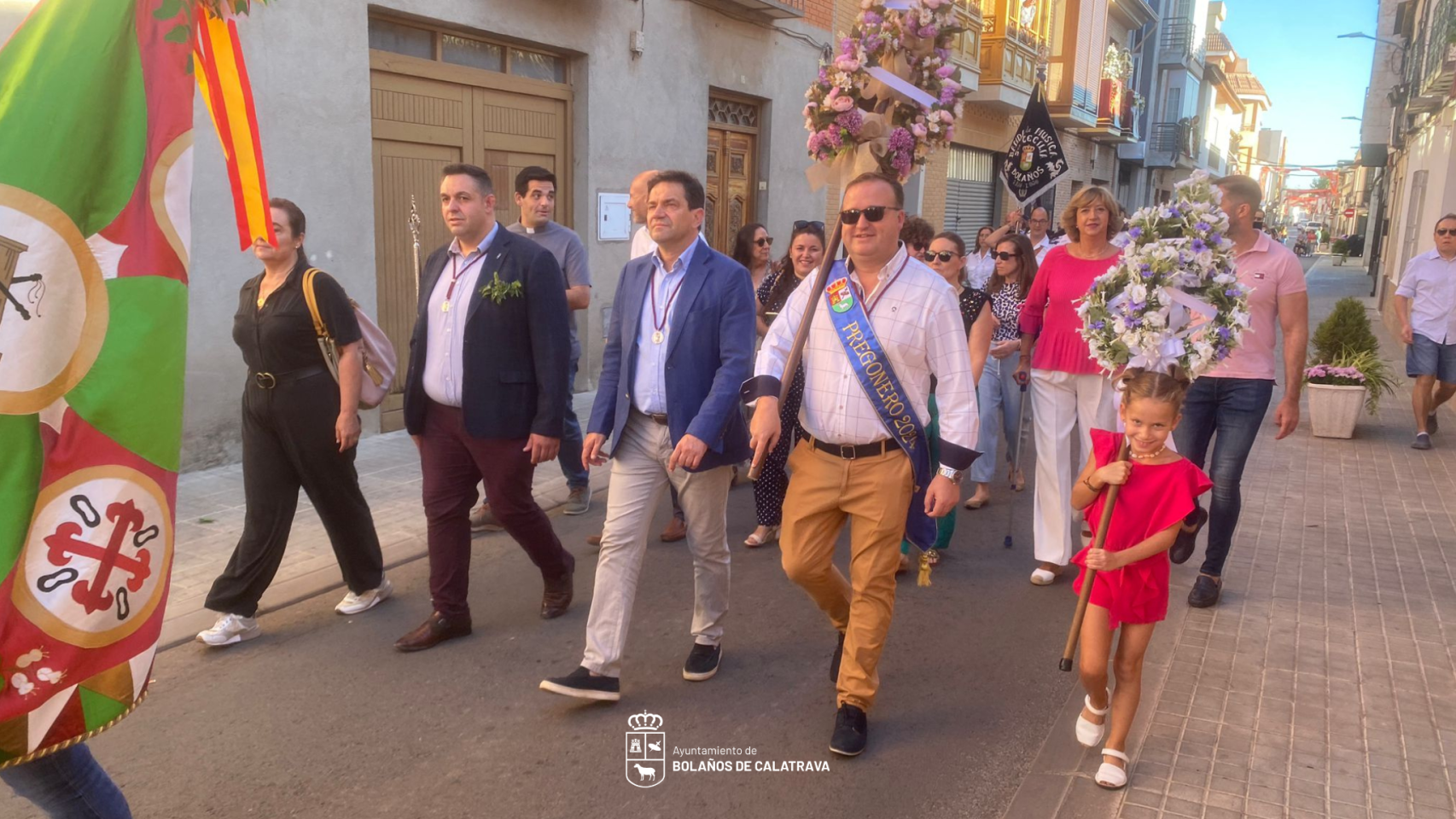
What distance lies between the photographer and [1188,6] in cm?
4328

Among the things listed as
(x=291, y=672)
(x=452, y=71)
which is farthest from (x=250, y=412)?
(x=452, y=71)

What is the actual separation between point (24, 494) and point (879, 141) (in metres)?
3.81

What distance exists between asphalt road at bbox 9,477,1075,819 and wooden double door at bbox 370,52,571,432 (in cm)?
420

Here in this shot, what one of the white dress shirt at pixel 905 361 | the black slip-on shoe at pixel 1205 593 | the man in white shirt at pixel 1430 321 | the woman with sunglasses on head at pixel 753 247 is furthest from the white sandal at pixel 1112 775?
Result: the man in white shirt at pixel 1430 321

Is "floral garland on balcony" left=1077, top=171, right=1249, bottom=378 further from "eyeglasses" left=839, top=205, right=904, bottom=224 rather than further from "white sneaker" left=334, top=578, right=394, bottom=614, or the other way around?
"white sneaker" left=334, top=578, right=394, bottom=614

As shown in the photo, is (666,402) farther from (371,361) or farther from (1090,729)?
(1090,729)

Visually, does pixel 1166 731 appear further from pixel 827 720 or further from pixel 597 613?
pixel 597 613

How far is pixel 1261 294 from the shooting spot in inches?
199

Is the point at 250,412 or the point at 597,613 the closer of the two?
the point at 597,613

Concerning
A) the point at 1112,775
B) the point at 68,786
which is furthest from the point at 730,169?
the point at 68,786

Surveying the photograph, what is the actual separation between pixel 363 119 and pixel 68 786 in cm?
672

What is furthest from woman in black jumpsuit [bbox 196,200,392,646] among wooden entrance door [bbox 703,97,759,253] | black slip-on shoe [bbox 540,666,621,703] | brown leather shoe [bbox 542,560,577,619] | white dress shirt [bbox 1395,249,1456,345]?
white dress shirt [bbox 1395,249,1456,345]

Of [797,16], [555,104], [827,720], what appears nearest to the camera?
[827,720]

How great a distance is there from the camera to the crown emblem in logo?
150 inches
